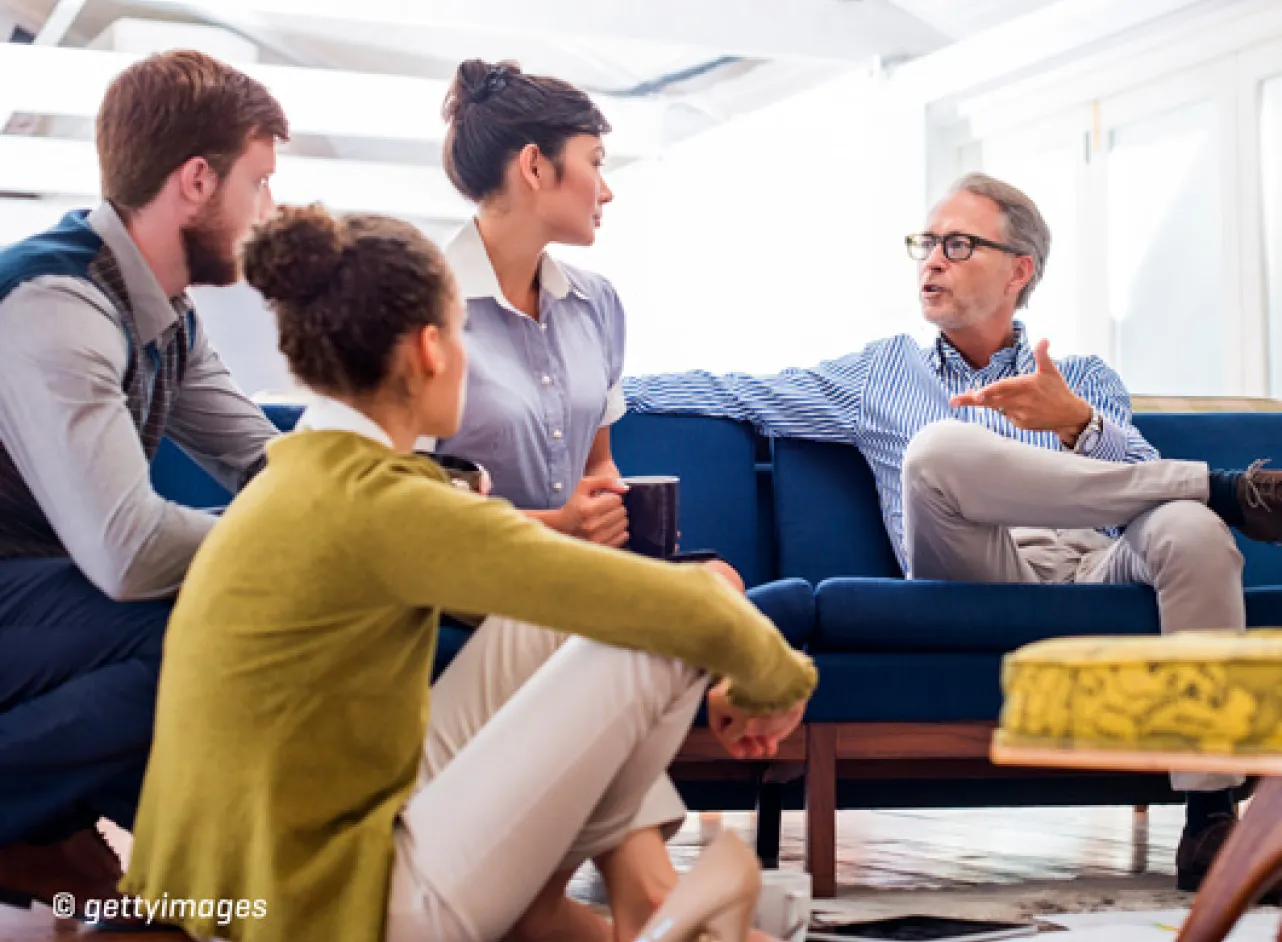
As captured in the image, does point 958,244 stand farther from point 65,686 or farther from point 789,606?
point 65,686

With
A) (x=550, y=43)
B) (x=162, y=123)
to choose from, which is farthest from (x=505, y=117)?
(x=550, y=43)

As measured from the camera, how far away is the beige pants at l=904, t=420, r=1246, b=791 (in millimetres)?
2400

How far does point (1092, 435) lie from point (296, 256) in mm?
1637

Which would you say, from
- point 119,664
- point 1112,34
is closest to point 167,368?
point 119,664

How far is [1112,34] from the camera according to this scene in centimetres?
673

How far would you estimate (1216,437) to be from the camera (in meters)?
3.15

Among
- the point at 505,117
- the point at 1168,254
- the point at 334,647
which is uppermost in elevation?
the point at 1168,254

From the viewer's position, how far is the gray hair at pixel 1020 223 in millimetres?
3174

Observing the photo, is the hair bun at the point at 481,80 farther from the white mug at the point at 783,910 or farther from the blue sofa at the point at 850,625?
the white mug at the point at 783,910

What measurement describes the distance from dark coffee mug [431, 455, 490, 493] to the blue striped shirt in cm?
107

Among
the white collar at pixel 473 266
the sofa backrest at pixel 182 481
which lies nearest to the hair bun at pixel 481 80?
the white collar at pixel 473 266

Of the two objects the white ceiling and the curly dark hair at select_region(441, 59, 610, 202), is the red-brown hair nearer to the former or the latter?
the curly dark hair at select_region(441, 59, 610, 202)

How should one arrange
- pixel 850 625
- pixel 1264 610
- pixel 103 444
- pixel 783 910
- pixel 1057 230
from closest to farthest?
pixel 103 444 → pixel 783 910 → pixel 850 625 → pixel 1264 610 → pixel 1057 230

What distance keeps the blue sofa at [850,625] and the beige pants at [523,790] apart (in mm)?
700
